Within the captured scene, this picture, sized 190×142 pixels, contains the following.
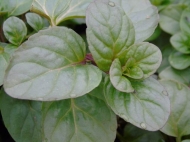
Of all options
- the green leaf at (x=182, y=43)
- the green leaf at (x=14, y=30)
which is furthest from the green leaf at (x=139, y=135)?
the green leaf at (x=14, y=30)

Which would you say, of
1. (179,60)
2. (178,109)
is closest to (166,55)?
(179,60)

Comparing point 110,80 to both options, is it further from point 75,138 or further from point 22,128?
point 22,128

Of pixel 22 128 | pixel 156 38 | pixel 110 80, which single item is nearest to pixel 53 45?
pixel 110 80

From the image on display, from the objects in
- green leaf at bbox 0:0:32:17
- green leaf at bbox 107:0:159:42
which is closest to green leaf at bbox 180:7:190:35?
green leaf at bbox 107:0:159:42

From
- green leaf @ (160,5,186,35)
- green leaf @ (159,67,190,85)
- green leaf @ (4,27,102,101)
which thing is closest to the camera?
green leaf @ (4,27,102,101)

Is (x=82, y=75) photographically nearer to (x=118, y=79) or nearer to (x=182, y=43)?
(x=118, y=79)

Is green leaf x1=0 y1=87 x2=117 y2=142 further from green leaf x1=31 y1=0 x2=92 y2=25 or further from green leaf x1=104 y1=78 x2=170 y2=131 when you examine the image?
green leaf x1=31 y1=0 x2=92 y2=25

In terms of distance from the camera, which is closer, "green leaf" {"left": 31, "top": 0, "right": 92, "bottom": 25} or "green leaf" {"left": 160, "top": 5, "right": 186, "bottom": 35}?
"green leaf" {"left": 31, "top": 0, "right": 92, "bottom": 25}
